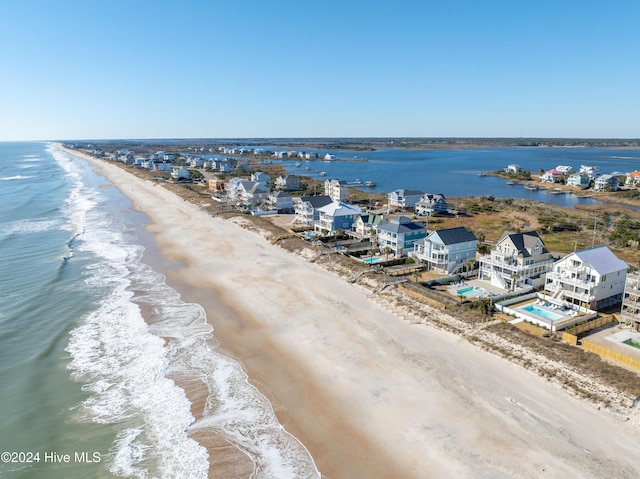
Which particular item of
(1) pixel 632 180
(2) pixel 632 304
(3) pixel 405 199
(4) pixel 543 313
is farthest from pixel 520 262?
(1) pixel 632 180

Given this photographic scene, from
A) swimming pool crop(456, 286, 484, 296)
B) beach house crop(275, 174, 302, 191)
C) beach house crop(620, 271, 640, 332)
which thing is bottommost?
swimming pool crop(456, 286, 484, 296)

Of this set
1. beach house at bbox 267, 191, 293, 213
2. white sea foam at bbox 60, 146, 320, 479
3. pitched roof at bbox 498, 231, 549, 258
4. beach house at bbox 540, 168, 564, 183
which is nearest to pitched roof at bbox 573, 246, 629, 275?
pitched roof at bbox 498, 231, 549, 258

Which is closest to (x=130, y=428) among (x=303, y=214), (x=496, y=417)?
(x=496, y=417)

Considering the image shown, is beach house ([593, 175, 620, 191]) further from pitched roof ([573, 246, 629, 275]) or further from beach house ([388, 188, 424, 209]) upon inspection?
pitched roof ([573, 246, 629, 275])

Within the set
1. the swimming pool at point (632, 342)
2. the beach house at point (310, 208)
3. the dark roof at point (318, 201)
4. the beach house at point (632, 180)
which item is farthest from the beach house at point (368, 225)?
the beach house at point (632, 180)

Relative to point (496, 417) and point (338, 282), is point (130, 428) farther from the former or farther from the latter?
point (338, 282)

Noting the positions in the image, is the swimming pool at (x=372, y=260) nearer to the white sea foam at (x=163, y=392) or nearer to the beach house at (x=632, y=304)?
the white sea foam at (x=163, y=392)
